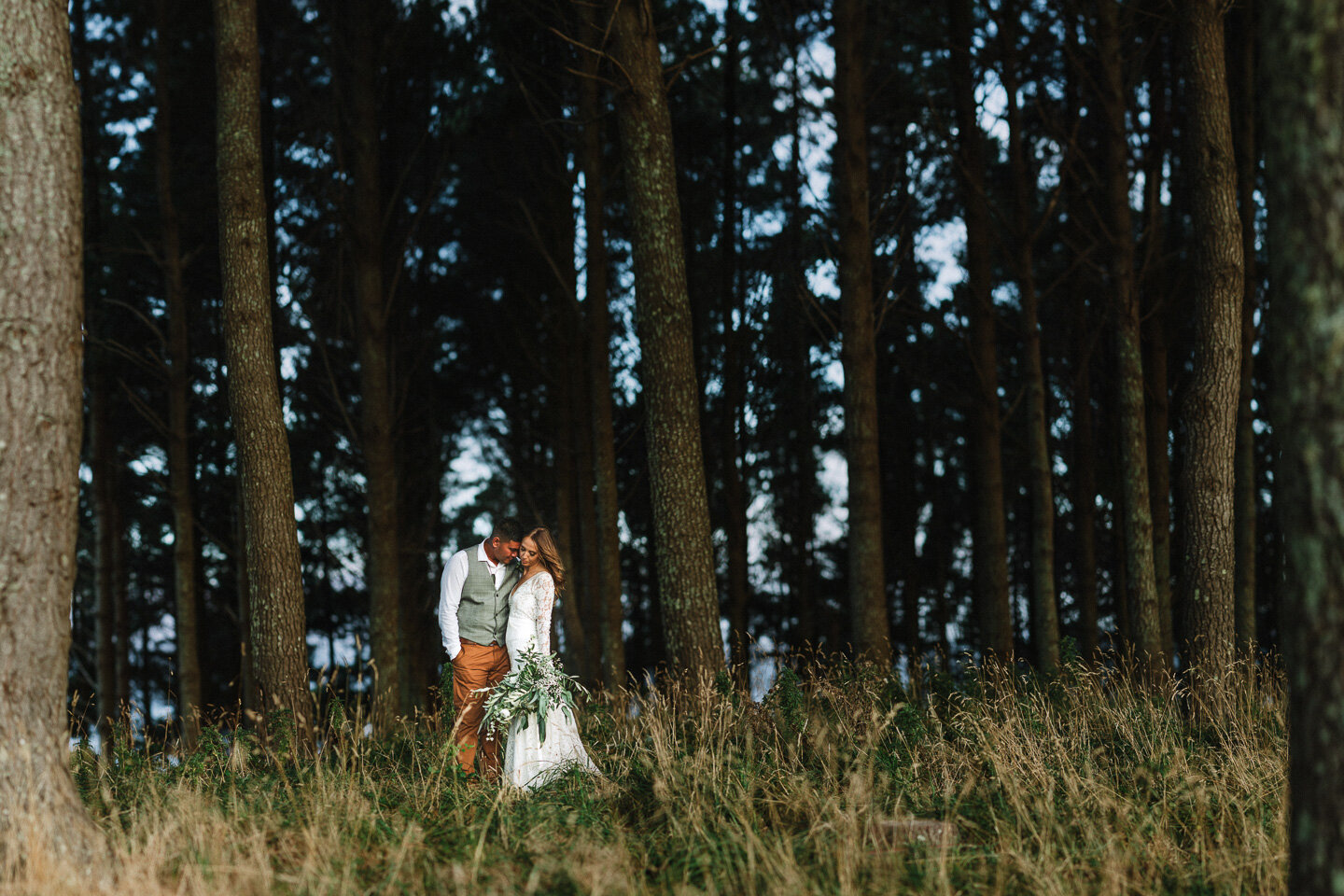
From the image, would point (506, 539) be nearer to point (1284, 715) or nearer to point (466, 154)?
point (1284, 715)

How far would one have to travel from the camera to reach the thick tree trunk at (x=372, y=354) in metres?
10.9

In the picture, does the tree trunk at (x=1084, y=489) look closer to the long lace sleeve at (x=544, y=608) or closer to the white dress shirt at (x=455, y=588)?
the long lace sleeve at (x=544, y=608)

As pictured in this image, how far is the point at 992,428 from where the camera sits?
11.8m

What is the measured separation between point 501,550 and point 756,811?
2.49 meters

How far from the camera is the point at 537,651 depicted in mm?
6039

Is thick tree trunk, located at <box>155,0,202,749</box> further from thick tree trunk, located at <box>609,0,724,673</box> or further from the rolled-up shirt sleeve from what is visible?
thick tree trunk, located at <box>609,0,724,673</box>

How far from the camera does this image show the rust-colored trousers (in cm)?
638

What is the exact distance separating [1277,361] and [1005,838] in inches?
92.4

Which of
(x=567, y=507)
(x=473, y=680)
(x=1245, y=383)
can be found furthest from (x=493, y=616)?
(x=1245, y=383)

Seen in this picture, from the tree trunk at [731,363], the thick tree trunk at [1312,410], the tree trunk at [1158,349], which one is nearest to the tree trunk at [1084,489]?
the tree trunk at [1158,349]

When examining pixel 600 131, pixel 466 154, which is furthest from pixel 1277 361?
pixel 466 154

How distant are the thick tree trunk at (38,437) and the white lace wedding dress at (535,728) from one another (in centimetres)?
218

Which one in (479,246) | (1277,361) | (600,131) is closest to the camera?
(1277,361)

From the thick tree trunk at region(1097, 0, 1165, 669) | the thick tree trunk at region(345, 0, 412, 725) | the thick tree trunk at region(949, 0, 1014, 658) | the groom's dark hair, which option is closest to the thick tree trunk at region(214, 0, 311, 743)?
the groom's dark hair
